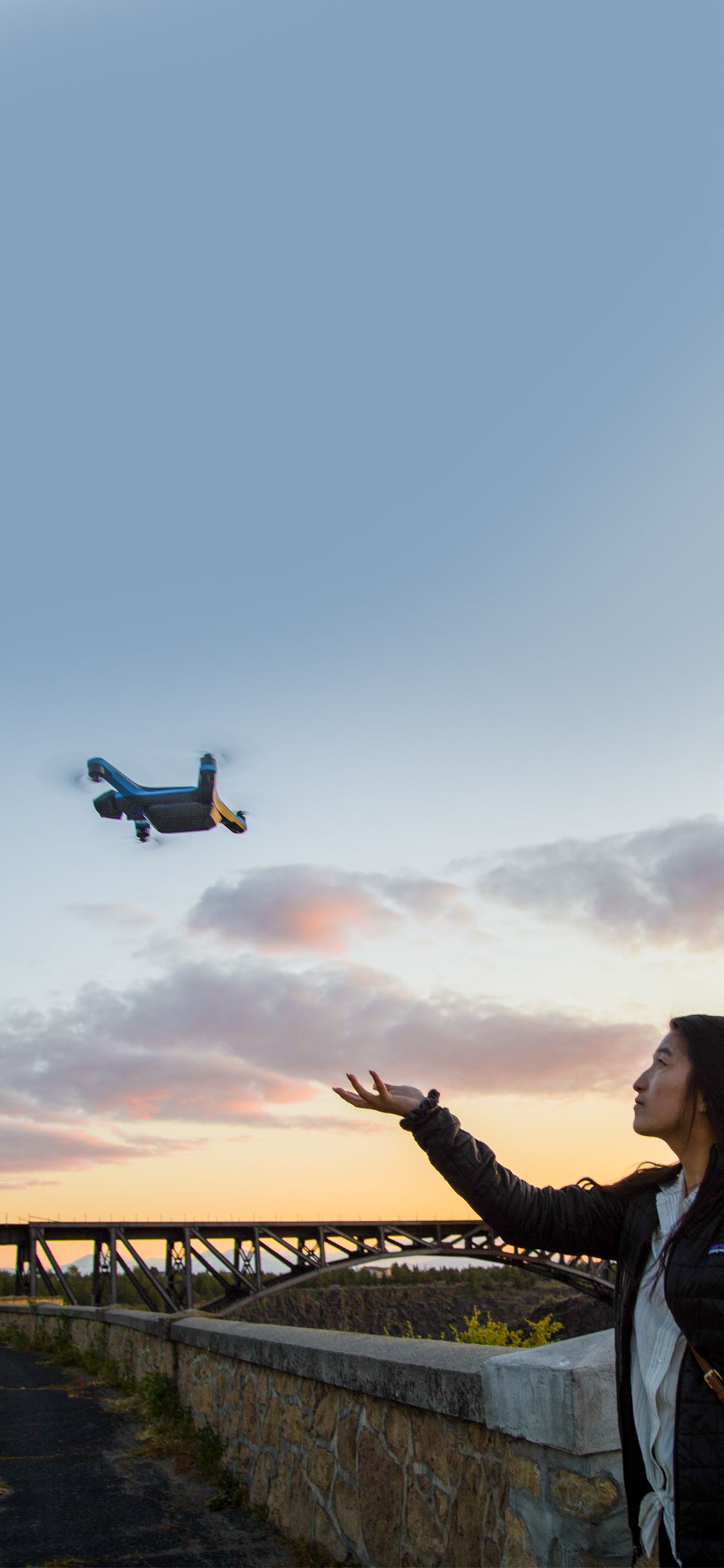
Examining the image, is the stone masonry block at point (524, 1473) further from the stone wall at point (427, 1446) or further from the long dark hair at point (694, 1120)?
the long dark hair at point (694, 1120)

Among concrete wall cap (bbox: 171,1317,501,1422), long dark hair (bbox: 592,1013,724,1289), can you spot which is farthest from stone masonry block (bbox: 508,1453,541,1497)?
long dark hair (bbox: 592,1013,724,1289)

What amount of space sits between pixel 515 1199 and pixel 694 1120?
1.65 feet

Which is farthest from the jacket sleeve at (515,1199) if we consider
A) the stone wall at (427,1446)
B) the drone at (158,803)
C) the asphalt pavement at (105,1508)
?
the drone at (158,803)

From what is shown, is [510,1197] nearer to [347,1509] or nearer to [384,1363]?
[384,1363]

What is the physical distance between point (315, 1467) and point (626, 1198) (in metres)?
3.97

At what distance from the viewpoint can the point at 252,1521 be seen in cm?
611

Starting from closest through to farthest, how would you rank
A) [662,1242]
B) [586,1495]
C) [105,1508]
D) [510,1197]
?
[662,1242]
[510,1197]
[586,1495]
[105,1508]

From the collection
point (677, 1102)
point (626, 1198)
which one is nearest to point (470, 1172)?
point (626, 1198)

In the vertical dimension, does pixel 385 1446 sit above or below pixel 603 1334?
below

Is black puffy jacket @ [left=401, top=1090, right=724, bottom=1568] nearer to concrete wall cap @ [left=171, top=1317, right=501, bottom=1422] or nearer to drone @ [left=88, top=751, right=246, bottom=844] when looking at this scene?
concrete wall cap @ [left=171, top=1317, right=501, bottom=1422]

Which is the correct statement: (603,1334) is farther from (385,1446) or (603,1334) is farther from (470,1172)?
(385,1446)

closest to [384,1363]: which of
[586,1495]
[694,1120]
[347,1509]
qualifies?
[347,1509]

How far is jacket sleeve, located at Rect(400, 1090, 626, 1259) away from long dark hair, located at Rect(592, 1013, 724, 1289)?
0.07 m

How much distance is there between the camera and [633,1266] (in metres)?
2.36
